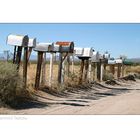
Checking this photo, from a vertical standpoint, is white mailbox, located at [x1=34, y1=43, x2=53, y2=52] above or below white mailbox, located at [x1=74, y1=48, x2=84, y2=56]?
above

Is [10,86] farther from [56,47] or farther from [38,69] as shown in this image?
[56,47]

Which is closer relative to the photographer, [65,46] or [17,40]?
[17,40]

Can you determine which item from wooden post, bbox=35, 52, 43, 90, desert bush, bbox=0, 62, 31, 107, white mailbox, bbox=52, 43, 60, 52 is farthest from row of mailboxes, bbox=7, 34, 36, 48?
white mailbox, bbox=52, 43, 60, 52

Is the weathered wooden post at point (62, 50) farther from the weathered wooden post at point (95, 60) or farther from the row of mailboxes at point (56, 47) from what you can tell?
the weathered wooden post at point (95, 60)

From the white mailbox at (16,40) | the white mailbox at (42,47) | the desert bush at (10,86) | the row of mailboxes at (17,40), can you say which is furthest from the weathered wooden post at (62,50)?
the desert bush at (10,86)

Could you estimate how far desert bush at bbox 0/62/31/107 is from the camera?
13.6m

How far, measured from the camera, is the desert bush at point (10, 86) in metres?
13.6

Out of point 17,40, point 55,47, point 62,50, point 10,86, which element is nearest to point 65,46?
point 62,50

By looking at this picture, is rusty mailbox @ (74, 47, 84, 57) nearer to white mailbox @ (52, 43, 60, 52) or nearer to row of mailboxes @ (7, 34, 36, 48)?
white mailbox @ (52, 43, 60, 52)

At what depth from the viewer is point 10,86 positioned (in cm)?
1398

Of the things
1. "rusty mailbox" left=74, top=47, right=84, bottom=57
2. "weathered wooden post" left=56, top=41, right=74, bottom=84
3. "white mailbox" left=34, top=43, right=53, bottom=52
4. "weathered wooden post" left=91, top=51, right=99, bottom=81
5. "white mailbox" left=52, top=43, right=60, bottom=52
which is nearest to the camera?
"white mailbox" left=34, top=43, right=53, bottom=52

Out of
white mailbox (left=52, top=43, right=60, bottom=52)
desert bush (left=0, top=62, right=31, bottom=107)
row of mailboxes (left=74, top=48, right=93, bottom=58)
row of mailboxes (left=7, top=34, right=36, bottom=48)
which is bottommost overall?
desert bush (left=0, top=62, right=31, bottom=107)

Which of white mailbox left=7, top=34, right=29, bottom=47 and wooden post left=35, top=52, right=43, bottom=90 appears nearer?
white mailbox left=7, top=34, right=29, bottom=47
